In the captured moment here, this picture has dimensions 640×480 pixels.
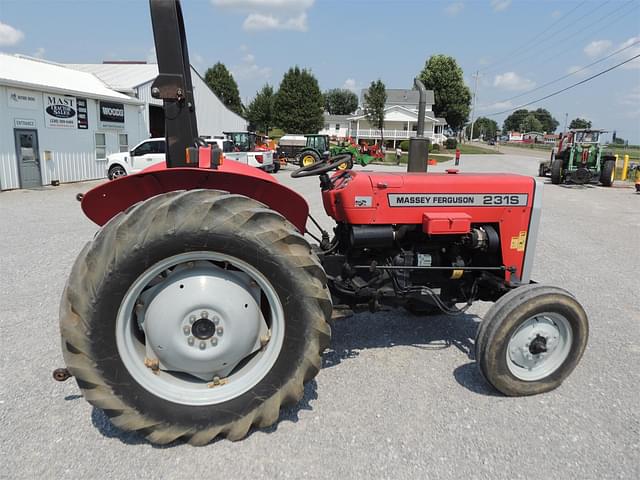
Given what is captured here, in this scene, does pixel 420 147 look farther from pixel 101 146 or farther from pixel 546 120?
pixel 546 120

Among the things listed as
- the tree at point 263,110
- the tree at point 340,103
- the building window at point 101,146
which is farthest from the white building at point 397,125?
the building window at point 101,146

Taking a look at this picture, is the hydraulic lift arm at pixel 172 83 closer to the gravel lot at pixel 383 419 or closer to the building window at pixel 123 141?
the gravel lot at pixel 383 419

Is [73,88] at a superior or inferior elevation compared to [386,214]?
superior

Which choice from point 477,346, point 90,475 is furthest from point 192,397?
point 477,346

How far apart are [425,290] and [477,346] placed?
1.71ft

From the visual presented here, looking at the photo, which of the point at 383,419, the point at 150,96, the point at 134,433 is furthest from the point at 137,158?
the point at 383,419

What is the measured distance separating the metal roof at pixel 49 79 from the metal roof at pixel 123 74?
3.22 ft

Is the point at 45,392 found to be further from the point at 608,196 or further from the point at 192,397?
the point at 608,196

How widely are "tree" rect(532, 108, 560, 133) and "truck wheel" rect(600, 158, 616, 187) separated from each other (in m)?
139

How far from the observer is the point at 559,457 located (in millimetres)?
2309

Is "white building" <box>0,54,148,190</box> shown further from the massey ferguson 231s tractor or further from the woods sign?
the massey ferguson 231s tractor

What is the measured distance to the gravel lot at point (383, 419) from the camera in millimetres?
2203

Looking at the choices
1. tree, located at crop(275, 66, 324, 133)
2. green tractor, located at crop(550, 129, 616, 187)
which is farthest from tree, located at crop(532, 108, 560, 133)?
green tractor, located at crop(550, 129, 616, 187)

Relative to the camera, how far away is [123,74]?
74.5 ft
